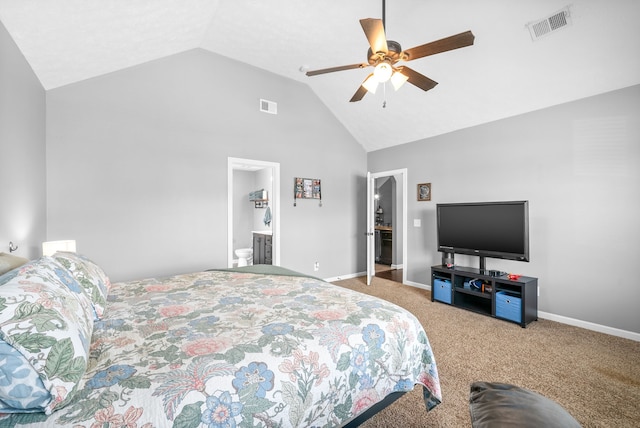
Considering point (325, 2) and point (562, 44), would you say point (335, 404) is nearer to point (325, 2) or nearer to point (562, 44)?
point (325, 2)

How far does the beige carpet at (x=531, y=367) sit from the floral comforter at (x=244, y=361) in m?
0.31

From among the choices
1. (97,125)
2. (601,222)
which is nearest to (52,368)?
(97,125)

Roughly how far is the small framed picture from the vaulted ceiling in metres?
0.98

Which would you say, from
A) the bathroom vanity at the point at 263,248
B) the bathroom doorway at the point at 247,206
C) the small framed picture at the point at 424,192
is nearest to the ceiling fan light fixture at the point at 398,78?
the small framed picture at the point at 424,192

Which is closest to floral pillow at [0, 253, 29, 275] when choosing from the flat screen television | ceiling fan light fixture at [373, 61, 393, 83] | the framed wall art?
ceiling fan light fixture at [373, 61, 393, 83]

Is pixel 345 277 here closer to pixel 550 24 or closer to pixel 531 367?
pixel 531 367

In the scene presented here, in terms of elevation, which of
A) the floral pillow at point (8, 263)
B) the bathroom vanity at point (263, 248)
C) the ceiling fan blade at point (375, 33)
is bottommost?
the bathroom vanity at point (263, 248)

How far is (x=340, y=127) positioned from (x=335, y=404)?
15.2 feet

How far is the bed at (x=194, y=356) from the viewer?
85 centimetres

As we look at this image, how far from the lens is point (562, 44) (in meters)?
2.67

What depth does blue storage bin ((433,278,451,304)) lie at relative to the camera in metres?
3.85

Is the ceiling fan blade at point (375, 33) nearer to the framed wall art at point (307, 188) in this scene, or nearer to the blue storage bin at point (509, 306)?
the framed wall art at point (307, 188)

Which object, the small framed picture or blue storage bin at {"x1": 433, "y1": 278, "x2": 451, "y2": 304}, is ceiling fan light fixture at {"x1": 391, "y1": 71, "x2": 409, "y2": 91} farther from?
blue storage bin at {"x1": 433, "y1": 278, "x2": 451, "y2": 304}

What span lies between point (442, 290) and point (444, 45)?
307cm
